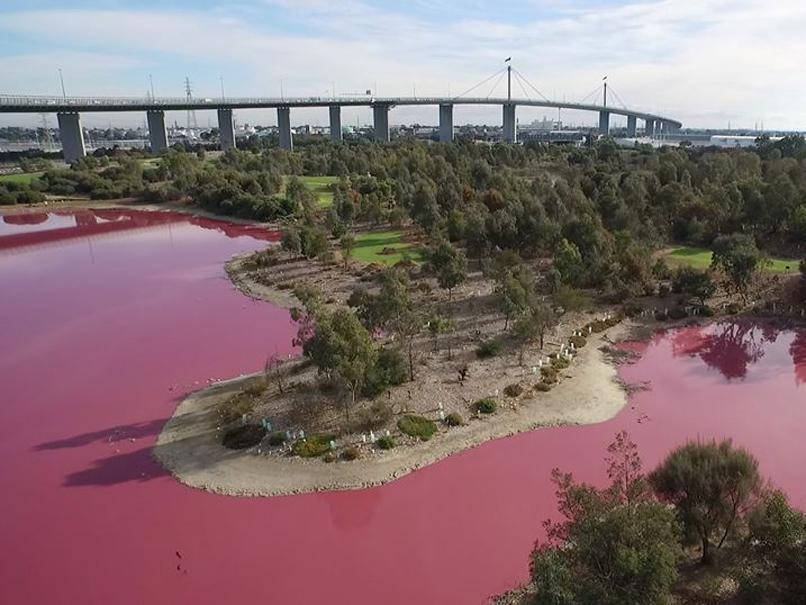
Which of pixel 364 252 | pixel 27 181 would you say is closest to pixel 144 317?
pixel 364 252

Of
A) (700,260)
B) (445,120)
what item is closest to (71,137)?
(445,120)

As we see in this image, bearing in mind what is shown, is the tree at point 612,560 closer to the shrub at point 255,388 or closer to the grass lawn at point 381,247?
the shrub at point 255,388

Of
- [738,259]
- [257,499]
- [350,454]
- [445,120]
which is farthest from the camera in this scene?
[445,120]

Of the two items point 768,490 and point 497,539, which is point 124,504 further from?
point 768,490

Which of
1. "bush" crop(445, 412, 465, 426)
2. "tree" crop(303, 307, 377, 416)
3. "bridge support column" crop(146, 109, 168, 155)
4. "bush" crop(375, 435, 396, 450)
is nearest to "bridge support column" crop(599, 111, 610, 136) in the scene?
"bridge support column" crop(146, 109, 168, 155)

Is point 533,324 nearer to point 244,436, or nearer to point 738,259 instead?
point 738,259

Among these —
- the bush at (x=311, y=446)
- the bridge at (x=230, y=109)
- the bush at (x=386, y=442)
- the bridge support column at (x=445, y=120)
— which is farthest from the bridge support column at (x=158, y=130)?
the bush at (x=386, y=442)

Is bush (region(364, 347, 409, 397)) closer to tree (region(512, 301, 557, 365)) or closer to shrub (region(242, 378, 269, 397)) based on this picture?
shrub (region(242, 378, 269, 397))
